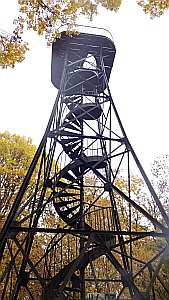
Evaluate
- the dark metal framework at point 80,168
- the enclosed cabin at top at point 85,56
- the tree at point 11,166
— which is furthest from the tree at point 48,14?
the tree at point 11,166

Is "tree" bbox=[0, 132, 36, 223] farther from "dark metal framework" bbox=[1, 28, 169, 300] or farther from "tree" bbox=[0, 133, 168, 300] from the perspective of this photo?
"dark metal framework" bbox=[1, 28, 169, 300]

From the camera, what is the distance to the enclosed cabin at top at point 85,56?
863cm

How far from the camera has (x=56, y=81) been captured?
10.1 m

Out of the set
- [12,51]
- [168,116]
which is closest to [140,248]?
[168,116]

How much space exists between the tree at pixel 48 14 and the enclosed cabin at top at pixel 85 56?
12.0ft

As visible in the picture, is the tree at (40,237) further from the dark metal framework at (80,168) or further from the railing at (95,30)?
the railing at (95,30)

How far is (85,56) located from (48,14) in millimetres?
4655

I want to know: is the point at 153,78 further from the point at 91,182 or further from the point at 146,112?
the point at 91,182

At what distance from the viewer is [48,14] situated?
4480 millimetres

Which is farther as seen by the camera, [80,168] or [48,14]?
[80,168]

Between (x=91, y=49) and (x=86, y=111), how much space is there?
9.24 feet

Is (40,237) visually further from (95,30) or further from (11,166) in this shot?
(95,30)

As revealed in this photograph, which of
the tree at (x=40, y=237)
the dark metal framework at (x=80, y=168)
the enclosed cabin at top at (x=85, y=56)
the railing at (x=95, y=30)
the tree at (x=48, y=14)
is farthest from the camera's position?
the tree at (x=40, y=237)

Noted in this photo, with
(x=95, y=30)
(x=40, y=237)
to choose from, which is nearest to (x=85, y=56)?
(x=95, y=30)
